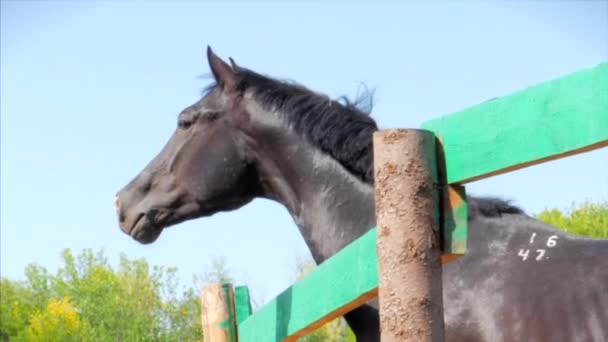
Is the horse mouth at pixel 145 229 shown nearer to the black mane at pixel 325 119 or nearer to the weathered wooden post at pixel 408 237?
the black mane at pixel 325 119

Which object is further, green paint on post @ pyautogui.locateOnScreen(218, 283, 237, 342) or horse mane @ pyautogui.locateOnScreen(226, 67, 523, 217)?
horse mane @ pyautogui.locateOnScreen(226, 67, 523, 217)

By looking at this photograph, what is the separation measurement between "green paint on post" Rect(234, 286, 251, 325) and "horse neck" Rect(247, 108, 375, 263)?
1.46ft

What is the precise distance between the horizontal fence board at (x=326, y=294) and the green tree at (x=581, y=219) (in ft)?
57.7

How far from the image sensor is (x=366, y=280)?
127 inches

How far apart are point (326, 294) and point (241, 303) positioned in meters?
1.71

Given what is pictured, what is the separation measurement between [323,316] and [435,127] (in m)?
0.84

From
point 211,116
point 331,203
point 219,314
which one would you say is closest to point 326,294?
point 219,314

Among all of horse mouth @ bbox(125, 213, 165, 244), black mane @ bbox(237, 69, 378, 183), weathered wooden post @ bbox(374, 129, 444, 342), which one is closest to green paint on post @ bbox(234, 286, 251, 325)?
black mane @ bbox(237, 69, 378, 183)

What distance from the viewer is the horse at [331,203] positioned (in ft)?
13.6

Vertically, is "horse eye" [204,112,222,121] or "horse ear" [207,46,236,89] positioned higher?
"horse ear" [207,46,236,89]

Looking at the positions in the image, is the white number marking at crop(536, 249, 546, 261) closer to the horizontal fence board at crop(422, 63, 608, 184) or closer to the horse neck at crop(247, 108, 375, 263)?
the horse neck at crop(247, 108, 375, 263)

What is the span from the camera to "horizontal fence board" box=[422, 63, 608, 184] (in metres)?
2.64

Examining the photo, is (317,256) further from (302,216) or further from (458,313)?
(458,313)

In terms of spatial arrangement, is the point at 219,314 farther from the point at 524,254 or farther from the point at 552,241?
the point at 552,241
